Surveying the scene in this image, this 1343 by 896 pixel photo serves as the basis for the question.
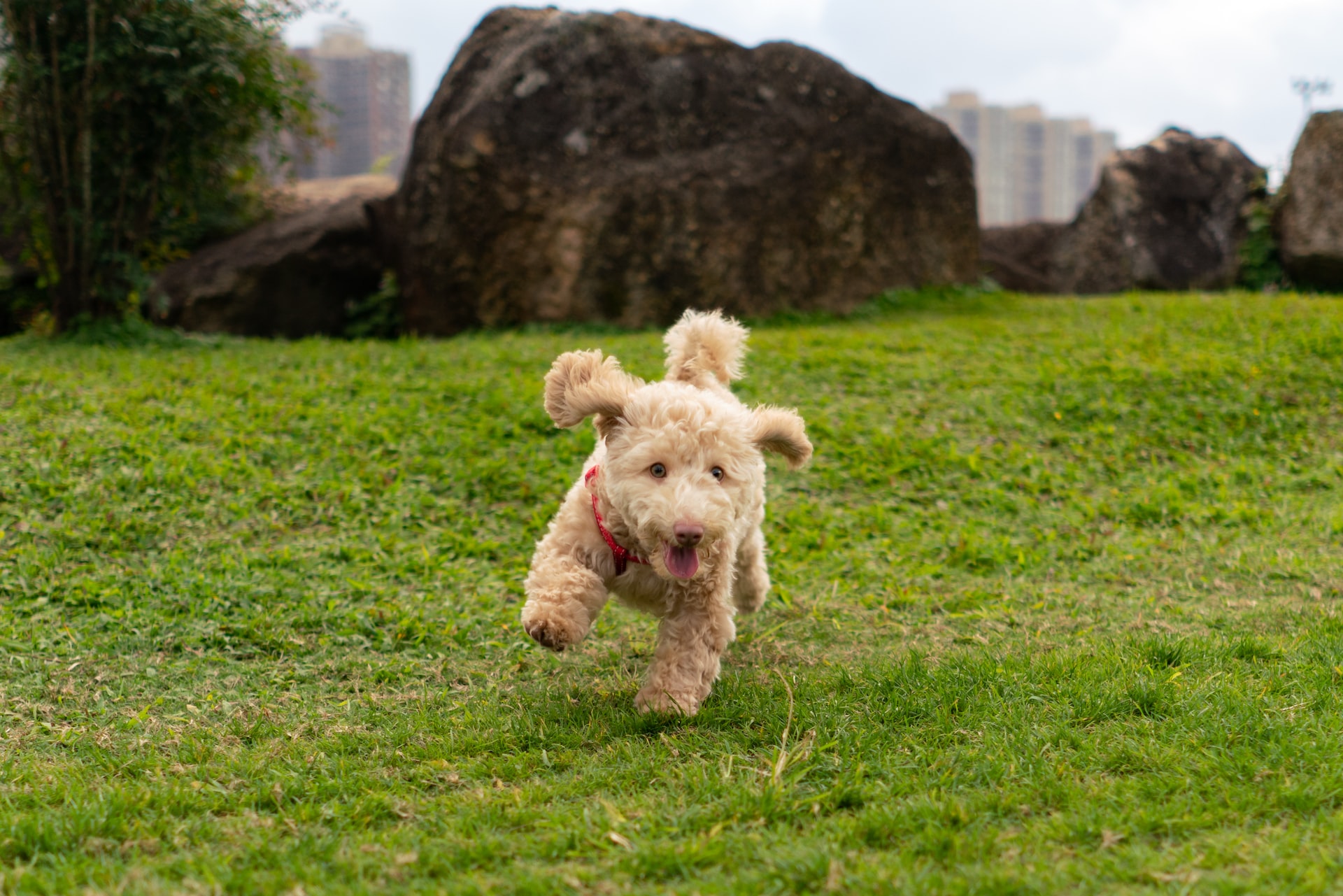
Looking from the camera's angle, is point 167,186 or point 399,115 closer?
point 167,186

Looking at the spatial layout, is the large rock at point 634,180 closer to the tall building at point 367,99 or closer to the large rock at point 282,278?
the large rock at point 282,278

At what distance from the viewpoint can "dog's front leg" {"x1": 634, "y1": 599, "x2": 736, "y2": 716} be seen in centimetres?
400

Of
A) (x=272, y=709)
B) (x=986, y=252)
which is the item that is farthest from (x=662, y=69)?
(x=272, y=709)

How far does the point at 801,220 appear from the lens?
12156 millimetres

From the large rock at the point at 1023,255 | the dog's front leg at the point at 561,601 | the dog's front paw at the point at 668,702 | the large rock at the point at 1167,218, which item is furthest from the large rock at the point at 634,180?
the dog's front paw at the point at 668,702

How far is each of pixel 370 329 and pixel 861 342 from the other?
590 centimetres

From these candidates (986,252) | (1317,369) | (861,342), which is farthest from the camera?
(986,252)

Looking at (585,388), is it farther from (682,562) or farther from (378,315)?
(378,315)

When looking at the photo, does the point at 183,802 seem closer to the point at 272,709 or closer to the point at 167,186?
the point at 272,709

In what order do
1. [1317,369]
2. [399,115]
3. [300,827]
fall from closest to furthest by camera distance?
[300,827] → [1317,369] → [399,115]

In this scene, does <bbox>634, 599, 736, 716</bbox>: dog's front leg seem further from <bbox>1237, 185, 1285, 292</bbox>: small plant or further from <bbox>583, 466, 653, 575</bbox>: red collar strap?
<bbox>1237, 185, 1285, 292</bbox>: small plant

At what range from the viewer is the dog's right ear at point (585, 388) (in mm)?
3898

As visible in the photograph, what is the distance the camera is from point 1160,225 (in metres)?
14.9

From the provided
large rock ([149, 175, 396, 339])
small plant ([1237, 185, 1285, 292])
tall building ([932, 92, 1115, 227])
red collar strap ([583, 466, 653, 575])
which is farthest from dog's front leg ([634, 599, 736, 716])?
tall building ([932, 92, 1115, 227])
